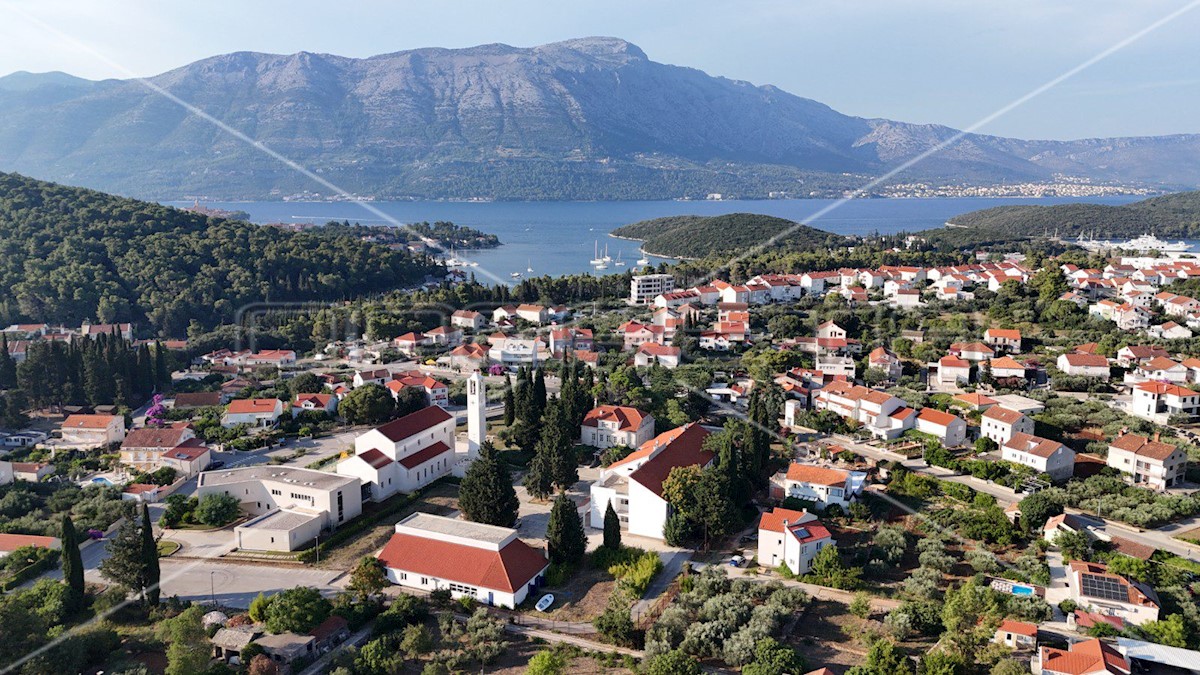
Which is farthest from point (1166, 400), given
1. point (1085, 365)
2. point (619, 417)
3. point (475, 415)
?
point (475, 415)

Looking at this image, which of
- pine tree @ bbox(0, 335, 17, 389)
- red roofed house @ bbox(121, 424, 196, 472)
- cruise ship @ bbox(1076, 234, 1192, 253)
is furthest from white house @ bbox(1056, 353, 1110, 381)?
cruise ship @ bbox(1076, 234, 1192, 253)

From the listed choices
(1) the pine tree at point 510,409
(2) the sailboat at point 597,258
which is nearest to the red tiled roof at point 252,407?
(1) the pine tree at point 510,409

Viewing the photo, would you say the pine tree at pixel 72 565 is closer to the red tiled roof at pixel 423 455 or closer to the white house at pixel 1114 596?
the red tiled roof at pixel 423 455

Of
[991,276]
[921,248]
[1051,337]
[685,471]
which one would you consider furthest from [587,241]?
[685,471]

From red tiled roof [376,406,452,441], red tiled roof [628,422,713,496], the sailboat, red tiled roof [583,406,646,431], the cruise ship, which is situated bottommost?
red tiled roof [583,406,646,431]

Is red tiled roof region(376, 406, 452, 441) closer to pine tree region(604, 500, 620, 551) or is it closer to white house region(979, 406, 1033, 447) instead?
pine tree region(604, 500, 620, 551)

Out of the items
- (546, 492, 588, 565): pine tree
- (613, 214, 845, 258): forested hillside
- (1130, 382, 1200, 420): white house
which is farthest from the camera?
(613, 214, 845, 258): forested hillside

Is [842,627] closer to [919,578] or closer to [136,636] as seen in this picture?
[919,578]
